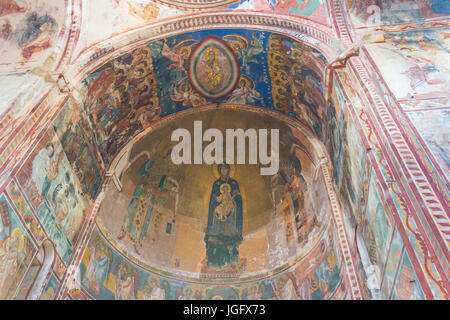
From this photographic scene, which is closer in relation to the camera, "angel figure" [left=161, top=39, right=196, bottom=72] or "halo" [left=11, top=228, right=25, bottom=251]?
"halo" [left=11, top=228, right=25, bottom=251]

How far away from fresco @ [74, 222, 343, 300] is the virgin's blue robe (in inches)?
29.1

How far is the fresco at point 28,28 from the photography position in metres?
10.2

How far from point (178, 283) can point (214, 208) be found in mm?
2253

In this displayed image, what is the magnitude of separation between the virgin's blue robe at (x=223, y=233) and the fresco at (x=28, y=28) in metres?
5.45

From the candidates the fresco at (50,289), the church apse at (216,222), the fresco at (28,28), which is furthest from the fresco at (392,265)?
the fresco at (28,28)

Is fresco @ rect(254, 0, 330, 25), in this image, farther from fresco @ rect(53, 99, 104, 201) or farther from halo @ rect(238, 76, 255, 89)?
fresco @ rect(53, 99, 104, 201)

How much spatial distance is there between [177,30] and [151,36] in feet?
1.98

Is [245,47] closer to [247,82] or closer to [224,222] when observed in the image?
[247,82]

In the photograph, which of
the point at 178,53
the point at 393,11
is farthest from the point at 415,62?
the point at 178,53

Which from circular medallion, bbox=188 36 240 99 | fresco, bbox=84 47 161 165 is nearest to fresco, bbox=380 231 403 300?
circular medallion, bbox=188 36 240 99

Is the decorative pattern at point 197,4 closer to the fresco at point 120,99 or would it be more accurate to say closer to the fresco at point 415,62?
the fresco at point 120,99

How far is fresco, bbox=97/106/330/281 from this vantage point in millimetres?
11086

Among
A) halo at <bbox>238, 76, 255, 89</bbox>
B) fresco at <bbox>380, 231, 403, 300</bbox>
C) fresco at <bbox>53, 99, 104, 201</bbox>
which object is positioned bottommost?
fresco at <bbox>380, 231, 403, 300</bbox>

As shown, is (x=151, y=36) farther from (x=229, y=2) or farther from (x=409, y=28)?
(x=409, y=28)
